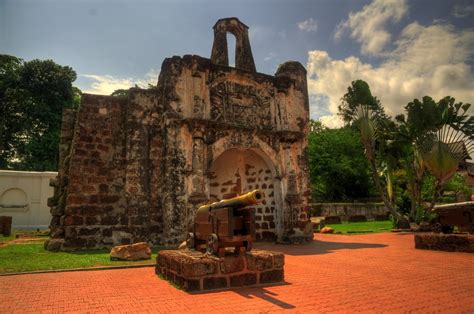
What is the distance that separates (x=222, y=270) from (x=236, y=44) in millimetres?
11518

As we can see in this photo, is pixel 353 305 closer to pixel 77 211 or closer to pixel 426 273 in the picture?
pixel 426 273

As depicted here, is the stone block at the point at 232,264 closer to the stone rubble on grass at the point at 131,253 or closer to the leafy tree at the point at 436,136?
the stone rubble on grass at the point at 131,253

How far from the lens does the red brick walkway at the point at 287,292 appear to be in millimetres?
3924

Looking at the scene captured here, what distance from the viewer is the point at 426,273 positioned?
594cm

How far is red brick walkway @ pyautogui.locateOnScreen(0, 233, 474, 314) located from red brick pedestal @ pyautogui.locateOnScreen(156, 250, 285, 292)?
21cm

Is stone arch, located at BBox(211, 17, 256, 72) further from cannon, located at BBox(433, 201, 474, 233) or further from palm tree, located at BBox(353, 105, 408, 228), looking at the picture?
cannon, located at BBox(433, 201, 474, 233)

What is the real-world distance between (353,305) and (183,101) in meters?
8.63

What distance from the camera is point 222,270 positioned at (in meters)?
4.91

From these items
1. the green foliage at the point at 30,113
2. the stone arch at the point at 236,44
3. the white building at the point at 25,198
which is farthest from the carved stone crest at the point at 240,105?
the green foliage at the point at 30,113

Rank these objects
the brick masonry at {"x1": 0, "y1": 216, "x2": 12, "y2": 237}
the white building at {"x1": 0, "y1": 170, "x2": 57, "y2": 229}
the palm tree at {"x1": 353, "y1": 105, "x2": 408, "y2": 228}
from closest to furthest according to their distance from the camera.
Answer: the brick masonry at {"x1": 0, "y1": 216, "x2": 12, "y2": 237} → the palm tree at {"x1": 353, "y1": 105, "x2": 408, "y2": 228} → the white building at {"x1": 0, "y1": 170, "x2": 57, "y2": 229}

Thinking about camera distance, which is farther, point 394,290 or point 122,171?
point 122,171

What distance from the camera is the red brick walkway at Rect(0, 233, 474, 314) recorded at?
3924mm

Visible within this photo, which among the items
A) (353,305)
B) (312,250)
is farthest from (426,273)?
(312,250)

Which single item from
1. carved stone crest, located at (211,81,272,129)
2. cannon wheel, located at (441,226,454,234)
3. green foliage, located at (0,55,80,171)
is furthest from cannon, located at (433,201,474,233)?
green foliage, located at (0,55,80,171)
